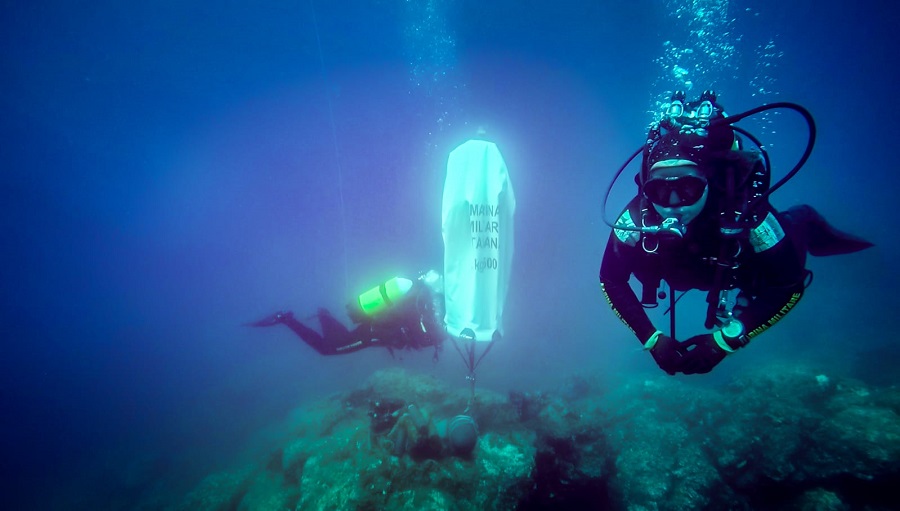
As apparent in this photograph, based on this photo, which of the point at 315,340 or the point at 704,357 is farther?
the point at 315,340

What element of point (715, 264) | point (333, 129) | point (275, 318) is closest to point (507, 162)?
point (333, 129)

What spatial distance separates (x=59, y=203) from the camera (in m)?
50.1

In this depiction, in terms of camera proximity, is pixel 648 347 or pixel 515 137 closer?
pixel 648 347

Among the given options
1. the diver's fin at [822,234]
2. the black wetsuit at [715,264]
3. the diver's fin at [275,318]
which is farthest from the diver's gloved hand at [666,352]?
the diver's fin at [275,318]

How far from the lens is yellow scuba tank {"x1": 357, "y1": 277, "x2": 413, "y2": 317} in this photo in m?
6.62

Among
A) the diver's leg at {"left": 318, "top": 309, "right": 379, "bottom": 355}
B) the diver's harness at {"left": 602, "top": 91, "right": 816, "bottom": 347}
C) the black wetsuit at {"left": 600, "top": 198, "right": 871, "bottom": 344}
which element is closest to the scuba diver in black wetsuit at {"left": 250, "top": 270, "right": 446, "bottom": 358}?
the diver's leg at {"left": 318, "top": 309, "right": 379, "bottom": 355}

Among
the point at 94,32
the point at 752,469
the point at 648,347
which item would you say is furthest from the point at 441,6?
the point at 94,32

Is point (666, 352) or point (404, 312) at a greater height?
point (404, 312)

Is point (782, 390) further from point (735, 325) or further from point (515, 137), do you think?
point (515, 137)

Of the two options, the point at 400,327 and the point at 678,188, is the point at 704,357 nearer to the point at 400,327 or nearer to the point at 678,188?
the point at 678,188

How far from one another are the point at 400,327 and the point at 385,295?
87 centimetres

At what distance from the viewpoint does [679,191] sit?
2438mm

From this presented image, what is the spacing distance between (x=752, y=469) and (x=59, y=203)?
255ft

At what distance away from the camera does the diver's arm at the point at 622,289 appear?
3.03 meters
